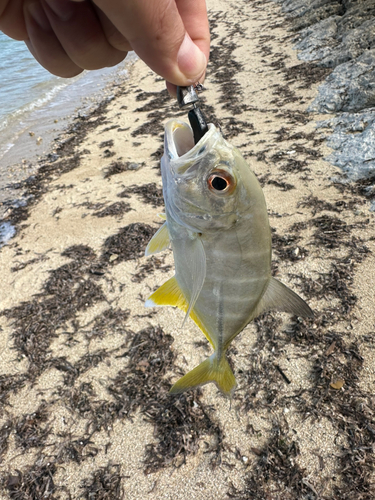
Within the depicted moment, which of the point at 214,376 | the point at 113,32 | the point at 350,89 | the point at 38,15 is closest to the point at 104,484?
the point at 214,376

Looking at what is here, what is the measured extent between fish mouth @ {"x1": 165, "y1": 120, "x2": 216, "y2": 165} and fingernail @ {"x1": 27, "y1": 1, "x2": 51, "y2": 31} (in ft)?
3.95

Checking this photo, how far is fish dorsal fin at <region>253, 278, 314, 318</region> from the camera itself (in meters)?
1.76

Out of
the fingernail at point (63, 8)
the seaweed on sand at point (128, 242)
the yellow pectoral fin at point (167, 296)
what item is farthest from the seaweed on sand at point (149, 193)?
the yellow pectoral fin at point (167, 296)

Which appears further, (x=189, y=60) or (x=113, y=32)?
(x=113, y=32)

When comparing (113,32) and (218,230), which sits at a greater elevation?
(113,32)

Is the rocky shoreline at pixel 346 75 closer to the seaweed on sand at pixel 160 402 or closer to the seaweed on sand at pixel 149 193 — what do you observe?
the seaweed on sand at pixel 149 193

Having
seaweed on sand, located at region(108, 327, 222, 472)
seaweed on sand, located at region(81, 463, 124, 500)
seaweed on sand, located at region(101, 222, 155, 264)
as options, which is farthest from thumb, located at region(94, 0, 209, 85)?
seaweed on sand, located at region(101, 222, 155, 264)

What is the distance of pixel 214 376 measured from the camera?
204 cm

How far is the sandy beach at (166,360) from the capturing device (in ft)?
9.52

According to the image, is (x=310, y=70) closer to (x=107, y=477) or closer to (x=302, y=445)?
(x=302, y=445)

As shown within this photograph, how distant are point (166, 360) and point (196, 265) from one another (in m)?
2.35

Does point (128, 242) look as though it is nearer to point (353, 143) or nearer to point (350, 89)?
point (353, 143)

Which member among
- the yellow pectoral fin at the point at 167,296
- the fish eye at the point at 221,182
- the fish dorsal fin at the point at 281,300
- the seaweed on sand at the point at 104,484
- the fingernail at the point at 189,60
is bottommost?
the seaweed on sand at the point at 104,484

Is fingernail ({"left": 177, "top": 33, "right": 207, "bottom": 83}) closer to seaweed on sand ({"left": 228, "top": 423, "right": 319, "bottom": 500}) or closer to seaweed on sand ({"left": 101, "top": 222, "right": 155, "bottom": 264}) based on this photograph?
seaweed on sand ({"left": 228, "top": 423, "right": 319, "bottom": 500})
